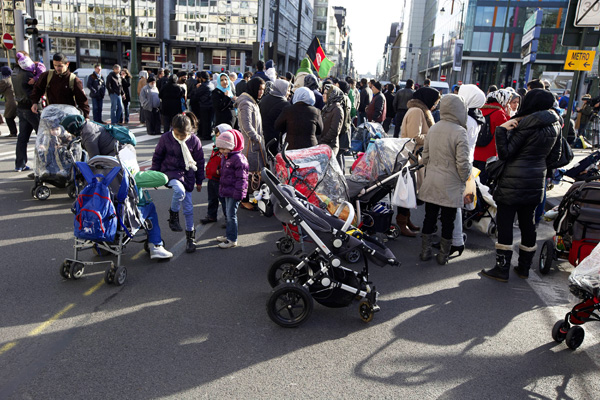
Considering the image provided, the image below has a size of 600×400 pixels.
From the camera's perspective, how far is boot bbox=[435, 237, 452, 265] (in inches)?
227

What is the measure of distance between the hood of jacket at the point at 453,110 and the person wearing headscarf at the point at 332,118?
→ 102 inches

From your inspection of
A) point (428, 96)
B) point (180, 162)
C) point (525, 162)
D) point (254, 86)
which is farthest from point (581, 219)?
point (254, 86)

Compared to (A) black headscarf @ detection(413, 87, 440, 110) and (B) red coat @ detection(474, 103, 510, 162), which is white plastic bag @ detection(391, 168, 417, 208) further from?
(B) red coat @ detection(474, 103, 510, 162)

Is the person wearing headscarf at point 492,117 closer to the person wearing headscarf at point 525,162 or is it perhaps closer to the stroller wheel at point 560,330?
the person wearing headscarf at point 525,162

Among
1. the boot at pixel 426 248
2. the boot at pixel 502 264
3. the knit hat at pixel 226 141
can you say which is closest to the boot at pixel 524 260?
the boot at pixel 502 264

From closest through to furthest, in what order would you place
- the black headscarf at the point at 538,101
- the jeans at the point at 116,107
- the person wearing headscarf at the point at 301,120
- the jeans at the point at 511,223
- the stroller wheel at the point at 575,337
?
the stroller wheel at the point at 575,337
the black headscarf at the point at 538,101
the jeans at the point at 511,223
the person wearing headscarf at the point at 301,120
the jeans at the point at 116,107

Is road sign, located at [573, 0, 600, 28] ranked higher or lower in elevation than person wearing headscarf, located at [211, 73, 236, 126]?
higher

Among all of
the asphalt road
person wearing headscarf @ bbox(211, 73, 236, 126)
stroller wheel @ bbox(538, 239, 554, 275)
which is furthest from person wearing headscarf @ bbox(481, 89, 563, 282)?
person wearing headscarf @ bbox(211, 73, 236, 126)

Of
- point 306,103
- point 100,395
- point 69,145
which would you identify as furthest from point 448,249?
point 69,145

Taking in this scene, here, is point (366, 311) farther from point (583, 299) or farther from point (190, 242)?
point (190, 242)

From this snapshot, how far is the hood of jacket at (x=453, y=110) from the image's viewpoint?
17.6 ft

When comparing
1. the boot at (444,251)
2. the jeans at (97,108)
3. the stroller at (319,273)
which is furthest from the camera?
the jeans at (97,108)

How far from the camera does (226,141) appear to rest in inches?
220

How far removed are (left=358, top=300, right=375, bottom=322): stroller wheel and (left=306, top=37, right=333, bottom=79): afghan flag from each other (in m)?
11.1
